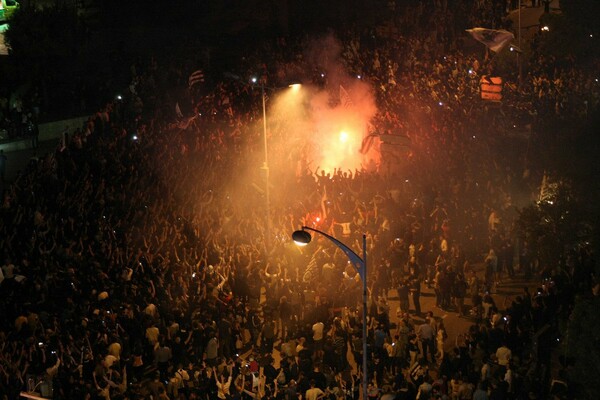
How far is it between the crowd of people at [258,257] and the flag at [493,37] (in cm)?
170

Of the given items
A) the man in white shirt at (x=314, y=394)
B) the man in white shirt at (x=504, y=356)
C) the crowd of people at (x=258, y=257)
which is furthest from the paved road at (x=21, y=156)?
the man in white shirt at (x=504, y=356)

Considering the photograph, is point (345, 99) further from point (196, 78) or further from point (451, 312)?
point (451, 312)

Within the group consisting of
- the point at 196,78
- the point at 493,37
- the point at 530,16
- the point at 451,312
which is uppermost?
the point at 530,16

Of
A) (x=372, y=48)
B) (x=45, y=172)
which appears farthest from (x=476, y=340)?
(x=372, y=48)

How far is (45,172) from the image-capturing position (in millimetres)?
24016

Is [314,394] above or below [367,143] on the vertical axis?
below

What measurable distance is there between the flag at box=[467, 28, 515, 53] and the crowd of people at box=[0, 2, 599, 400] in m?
1.70

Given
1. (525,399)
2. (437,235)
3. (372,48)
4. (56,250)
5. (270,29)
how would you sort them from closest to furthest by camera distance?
(525,399) → (56,250) → (437,235) → (372,48) → (270,29)

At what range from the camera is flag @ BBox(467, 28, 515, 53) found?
30.3 metres

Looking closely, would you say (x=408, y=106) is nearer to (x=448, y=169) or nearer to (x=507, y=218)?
(x=448, y=169)

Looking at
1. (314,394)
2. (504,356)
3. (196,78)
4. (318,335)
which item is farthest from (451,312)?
(196,78)

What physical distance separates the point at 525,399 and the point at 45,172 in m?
14.2

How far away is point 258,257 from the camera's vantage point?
74.0ft

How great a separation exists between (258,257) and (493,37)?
42.3ft
